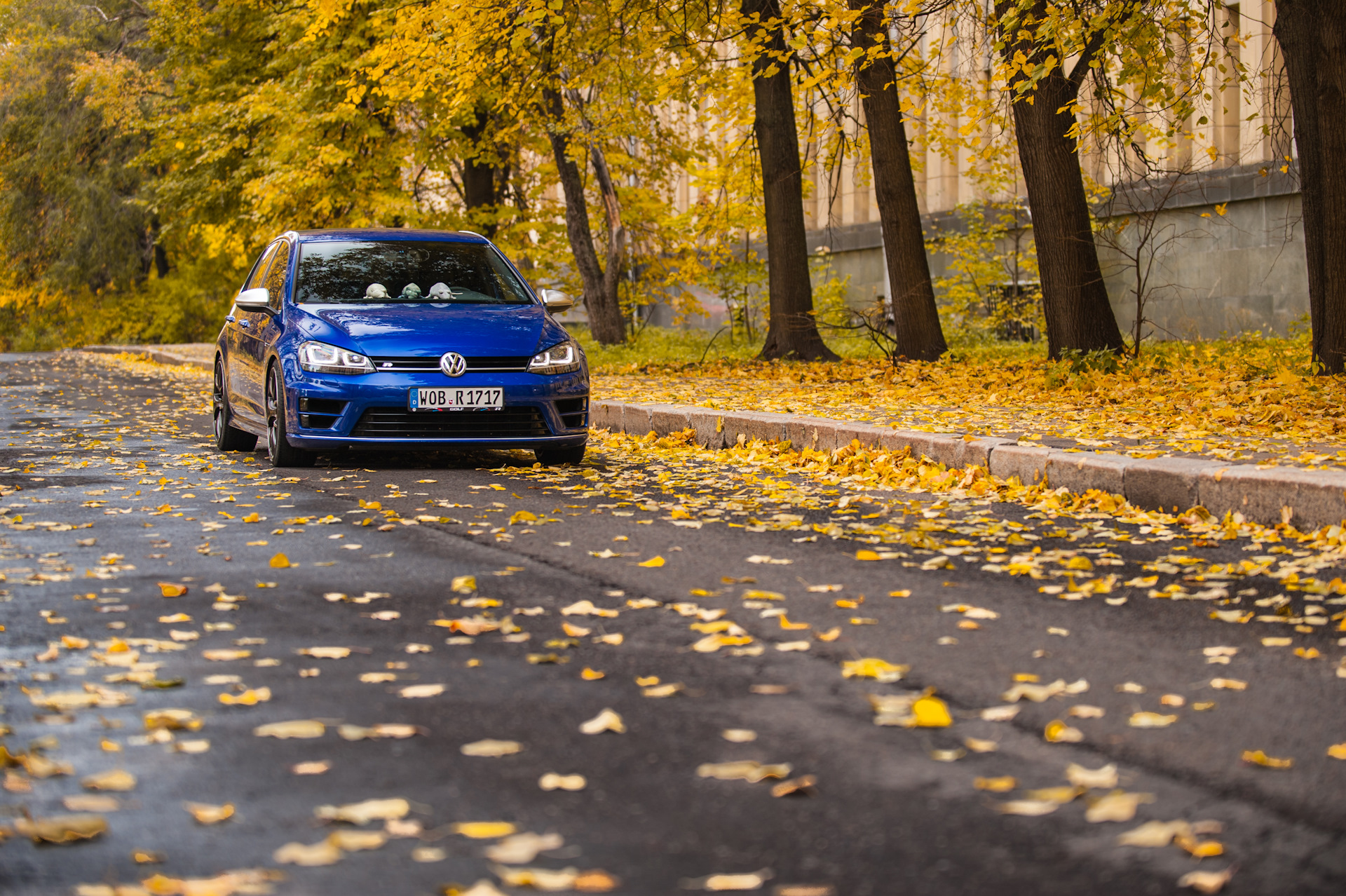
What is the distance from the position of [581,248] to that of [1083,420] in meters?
15.2

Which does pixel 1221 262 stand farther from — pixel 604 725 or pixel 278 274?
pixel 604 725

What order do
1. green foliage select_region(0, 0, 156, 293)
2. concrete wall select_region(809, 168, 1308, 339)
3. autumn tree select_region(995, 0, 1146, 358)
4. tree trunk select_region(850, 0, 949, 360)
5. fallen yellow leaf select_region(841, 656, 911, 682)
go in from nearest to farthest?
fallen yellow leaf select_region(841, 656, 911, 682), autumn tree select_region(995, 0, 1146, 358), tree trunk select_region(850, 0, 949, 360), concrete wall select_region(809, 168, 1308, 339), green foliage select_region(0, 0, 156, 293)

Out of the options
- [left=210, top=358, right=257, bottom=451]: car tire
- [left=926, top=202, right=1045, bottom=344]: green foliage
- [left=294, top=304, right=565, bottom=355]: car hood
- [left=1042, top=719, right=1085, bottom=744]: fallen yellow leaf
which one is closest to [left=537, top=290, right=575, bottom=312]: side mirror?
[left=294, top=304, right=565, bottom=355]: car hood

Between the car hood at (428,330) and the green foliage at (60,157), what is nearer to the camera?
the car hood at (428,330)

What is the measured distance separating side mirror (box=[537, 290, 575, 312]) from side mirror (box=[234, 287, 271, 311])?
1920mm

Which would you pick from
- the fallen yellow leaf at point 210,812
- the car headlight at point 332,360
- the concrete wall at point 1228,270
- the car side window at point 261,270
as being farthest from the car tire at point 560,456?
the concrete wall at point 1228,270

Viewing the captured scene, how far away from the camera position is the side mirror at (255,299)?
32.2 ft

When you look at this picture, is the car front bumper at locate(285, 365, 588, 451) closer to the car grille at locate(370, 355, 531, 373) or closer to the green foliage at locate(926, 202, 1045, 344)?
the car grille at locate(370, 355, 531, 373)

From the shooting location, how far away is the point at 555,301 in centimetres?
988

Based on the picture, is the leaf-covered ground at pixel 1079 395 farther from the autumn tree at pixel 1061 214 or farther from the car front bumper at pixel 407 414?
the car front bumper at pixel 407 414

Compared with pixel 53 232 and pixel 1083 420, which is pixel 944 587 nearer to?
pixel 1083 420

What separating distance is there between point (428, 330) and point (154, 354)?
24205 mm

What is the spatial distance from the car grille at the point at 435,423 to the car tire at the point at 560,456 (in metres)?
0.36

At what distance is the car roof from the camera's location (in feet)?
34.8
